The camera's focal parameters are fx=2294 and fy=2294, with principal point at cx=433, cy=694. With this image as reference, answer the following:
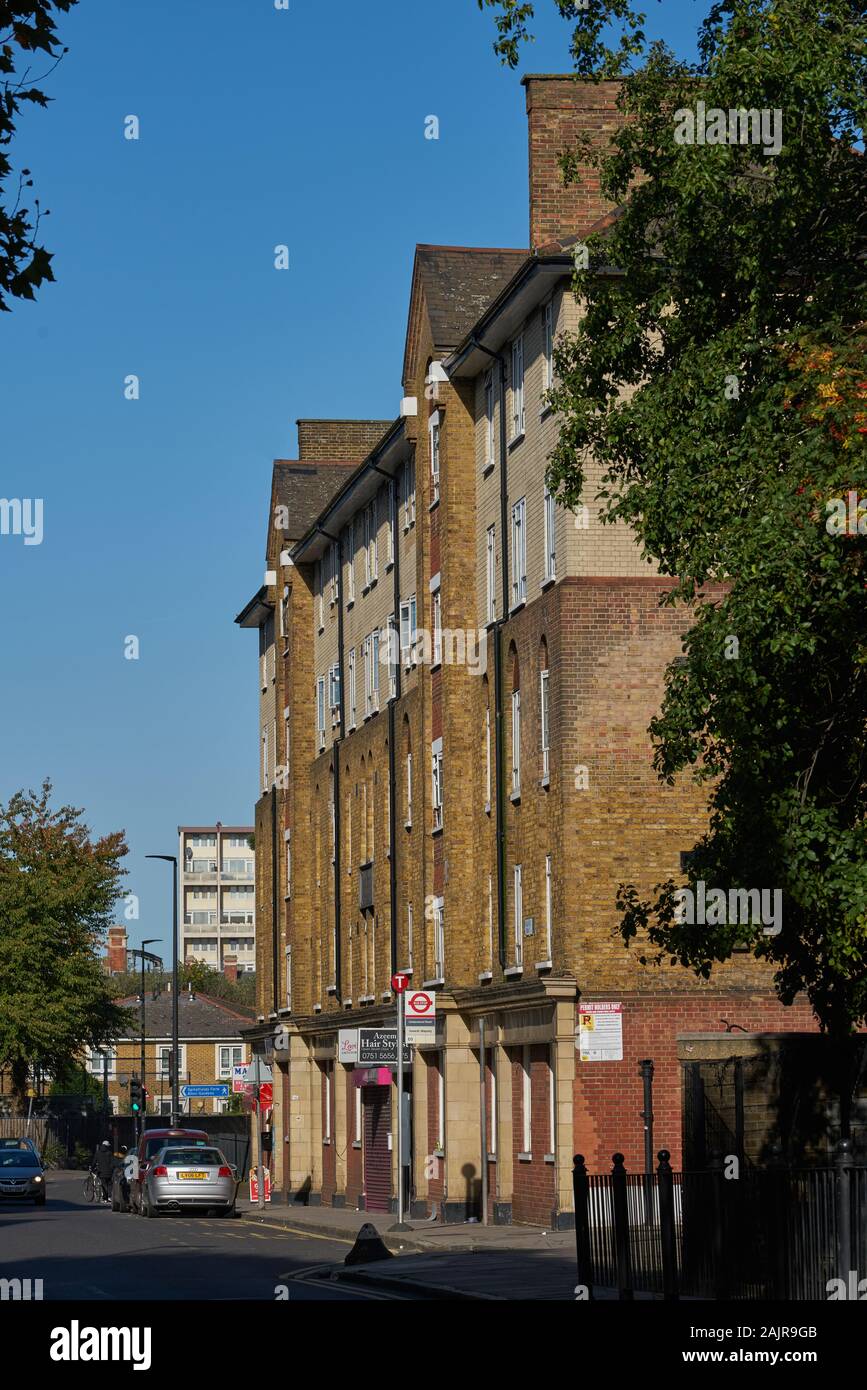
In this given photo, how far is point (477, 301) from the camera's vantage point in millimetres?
44250

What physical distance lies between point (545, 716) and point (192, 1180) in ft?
47.3

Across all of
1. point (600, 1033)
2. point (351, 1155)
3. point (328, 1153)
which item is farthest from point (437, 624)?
point (328, 1153)

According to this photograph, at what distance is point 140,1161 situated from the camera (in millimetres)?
49656

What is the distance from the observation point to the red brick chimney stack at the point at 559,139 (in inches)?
1485

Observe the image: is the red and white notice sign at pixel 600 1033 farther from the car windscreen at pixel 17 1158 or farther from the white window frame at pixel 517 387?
the car windscreen at pixel 17 1158

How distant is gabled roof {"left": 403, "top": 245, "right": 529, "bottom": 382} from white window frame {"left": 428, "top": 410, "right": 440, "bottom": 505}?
1.62m

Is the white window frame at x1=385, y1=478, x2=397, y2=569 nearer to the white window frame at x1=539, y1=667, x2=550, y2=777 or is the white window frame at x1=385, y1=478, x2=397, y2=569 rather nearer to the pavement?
the white window frame at x1=539, y1=667, x2=550, y2=777

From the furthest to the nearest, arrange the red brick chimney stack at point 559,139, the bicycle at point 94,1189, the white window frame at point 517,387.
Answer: the bicycle at point 94,1189
the white window frame at point 517,387
the red brick chimney stack at point 559,139

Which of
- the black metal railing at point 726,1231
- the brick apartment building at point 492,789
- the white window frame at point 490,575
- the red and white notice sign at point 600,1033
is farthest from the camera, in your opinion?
the white window frame at point 490,575

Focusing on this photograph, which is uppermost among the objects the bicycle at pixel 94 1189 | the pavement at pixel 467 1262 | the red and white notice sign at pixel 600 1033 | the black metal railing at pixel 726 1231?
the red and white notice sign at pixel 600 1033

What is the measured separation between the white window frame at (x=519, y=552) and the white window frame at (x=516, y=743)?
1.60 m

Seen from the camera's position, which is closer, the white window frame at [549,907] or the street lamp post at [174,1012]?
the white window frame at [549,907]

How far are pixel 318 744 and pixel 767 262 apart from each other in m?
41.3

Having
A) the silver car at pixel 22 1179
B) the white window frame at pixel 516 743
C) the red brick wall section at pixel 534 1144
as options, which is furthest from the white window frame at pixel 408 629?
the silver car at pixel 22 1179
